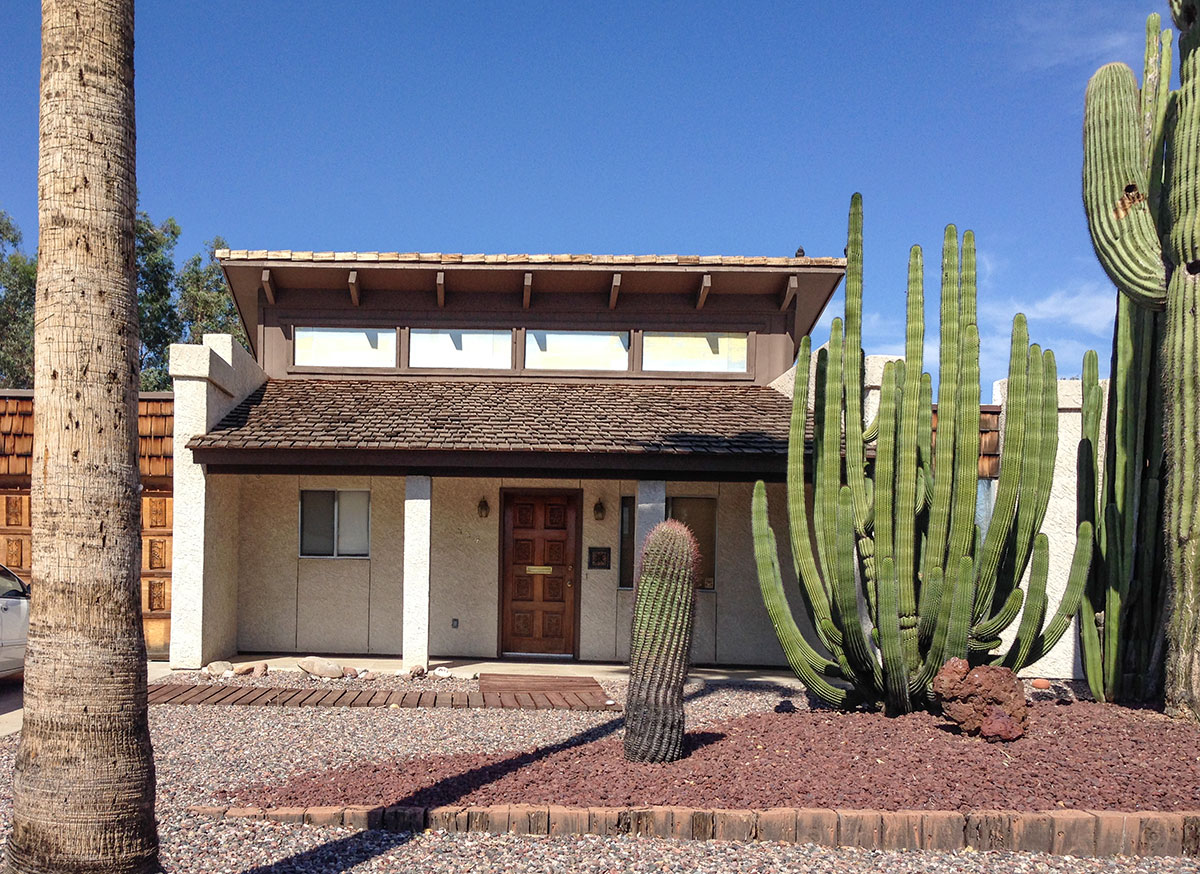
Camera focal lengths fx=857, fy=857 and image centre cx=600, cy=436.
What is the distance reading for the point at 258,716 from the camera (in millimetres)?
7676

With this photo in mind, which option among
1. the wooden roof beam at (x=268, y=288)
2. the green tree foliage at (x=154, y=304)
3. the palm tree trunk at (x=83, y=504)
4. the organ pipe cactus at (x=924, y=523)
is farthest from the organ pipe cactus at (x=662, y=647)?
the green tree foliage at (x=154, y=304)

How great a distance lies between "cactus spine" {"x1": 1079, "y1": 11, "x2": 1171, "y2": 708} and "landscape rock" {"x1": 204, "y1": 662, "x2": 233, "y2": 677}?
8.63 metres

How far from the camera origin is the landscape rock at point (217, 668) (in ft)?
31.0

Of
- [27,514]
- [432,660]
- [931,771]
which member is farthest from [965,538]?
[27,514]

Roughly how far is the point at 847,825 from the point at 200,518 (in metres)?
7.69

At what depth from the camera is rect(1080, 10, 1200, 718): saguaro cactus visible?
635 centimetres

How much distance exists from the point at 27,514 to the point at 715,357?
9164 mm

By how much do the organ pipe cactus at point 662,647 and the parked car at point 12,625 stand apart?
20.3 feet

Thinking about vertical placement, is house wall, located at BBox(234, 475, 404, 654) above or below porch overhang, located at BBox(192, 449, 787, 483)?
below

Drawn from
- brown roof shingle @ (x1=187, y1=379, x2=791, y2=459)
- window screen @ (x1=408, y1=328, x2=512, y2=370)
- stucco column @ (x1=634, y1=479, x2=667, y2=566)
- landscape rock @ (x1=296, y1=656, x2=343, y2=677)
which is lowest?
landscape rock @ (x1=296, y1=656, x2=343, y2=677)

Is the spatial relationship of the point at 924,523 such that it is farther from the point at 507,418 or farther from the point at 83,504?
the point at 83,504

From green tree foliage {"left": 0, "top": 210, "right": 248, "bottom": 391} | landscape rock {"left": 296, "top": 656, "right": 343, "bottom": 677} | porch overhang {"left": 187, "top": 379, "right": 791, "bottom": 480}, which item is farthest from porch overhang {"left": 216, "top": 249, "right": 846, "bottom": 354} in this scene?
green tree foliage {"left": 0, "top": 210, "right": 248, "bottom": 391}

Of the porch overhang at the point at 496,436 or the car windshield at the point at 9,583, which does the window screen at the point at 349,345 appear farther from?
the car windshield at the point at 9,583

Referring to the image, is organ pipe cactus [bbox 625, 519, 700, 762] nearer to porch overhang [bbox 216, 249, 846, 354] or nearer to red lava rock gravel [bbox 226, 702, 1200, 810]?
red lava rock gravel [bbox 226, 702, 1200, 810]
